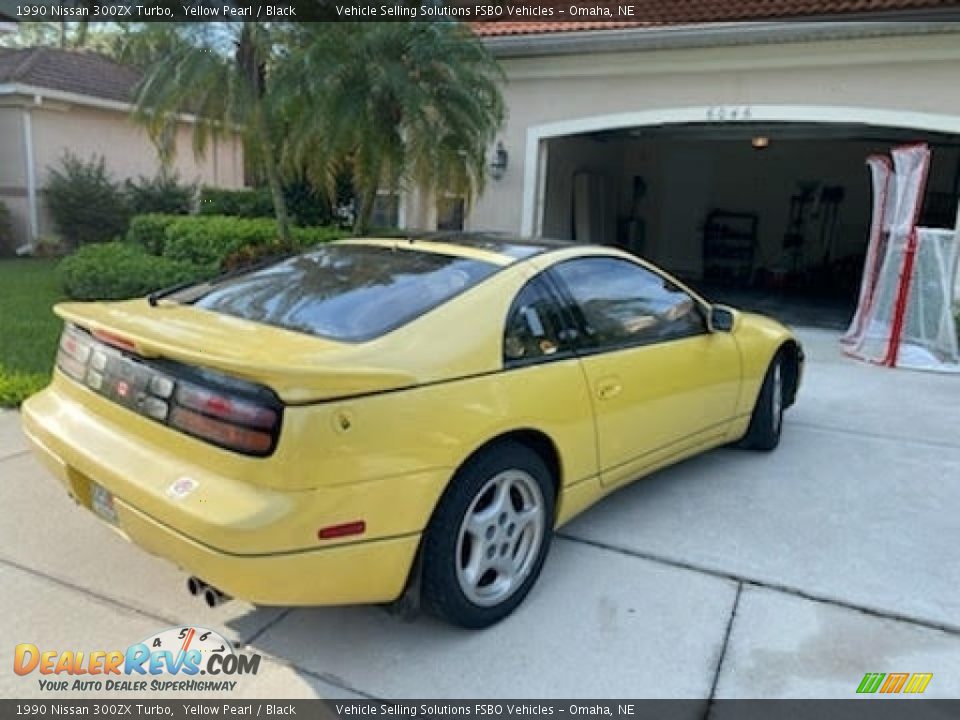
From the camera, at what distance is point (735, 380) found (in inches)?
171

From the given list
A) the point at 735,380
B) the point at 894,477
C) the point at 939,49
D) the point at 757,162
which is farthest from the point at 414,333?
the point at 757,162

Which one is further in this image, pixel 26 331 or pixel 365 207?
pixel 365 207

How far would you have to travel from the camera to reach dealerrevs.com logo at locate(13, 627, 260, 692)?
2.56m

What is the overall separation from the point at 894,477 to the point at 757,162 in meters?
14.5

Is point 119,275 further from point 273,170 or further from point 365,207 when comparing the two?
point 365,207

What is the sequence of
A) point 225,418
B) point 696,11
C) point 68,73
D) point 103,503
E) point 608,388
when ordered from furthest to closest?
point 68,73 < point 696,11 < point 608,388 < point 103,503 < point 225,418

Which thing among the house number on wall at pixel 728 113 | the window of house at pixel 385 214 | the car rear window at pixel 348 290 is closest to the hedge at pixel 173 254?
the window of house at pixel 385 214

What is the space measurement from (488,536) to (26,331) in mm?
6627

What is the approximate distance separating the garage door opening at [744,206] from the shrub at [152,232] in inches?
280

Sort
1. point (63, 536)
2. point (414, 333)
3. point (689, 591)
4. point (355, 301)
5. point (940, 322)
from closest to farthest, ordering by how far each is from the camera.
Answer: point (414, 333)
point (355, 301)
point (689, 591)
point (63, 536)
point (940, 322)

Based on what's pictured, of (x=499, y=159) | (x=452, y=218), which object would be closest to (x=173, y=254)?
(x=452, y=218)

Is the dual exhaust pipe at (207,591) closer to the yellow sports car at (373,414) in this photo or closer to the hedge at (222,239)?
the yellow sports car at (373,414)

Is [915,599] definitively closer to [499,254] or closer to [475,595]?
[475,595]

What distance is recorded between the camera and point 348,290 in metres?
3.12
